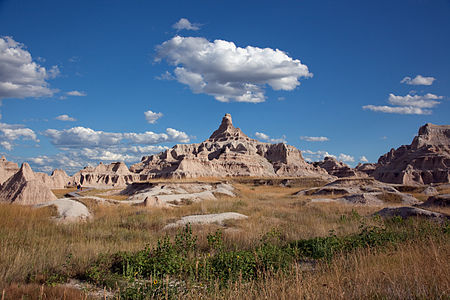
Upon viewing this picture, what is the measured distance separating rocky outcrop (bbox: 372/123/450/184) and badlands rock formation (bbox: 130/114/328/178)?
28791 millimetres

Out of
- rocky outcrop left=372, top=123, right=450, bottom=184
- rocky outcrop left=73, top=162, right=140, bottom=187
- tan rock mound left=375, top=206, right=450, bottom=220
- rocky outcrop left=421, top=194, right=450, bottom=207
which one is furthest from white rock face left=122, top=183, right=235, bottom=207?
rocky outcrop left=372, top=123, right=450, bottom=184

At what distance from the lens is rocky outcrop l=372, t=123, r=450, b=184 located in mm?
77750

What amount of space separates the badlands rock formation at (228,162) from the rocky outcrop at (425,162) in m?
28.8

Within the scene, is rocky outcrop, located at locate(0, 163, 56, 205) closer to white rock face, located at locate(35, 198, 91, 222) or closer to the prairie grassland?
white rock face, located at locate(35, 198, 91, 222)

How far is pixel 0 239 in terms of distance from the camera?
7363mm

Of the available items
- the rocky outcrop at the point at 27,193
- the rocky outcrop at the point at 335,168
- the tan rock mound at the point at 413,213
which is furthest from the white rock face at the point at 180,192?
the rocky outcrop at the point at 335,168

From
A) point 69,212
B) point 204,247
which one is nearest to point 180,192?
point 69,212

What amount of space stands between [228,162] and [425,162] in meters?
63.8

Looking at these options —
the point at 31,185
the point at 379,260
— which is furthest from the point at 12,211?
the point at 379,260

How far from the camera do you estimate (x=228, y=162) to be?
107m

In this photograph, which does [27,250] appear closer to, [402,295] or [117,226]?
[117,226]

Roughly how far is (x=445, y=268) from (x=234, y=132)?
162160 mm

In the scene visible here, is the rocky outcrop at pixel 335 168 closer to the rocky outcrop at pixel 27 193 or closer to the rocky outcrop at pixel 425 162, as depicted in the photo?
the rocky outcrop at pixel 425 162

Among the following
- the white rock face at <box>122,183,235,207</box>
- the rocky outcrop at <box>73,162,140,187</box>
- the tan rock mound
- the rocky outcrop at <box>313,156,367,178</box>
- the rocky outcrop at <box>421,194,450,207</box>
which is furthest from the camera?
the rocky outcrop at <box>313,156,367,178</box>
